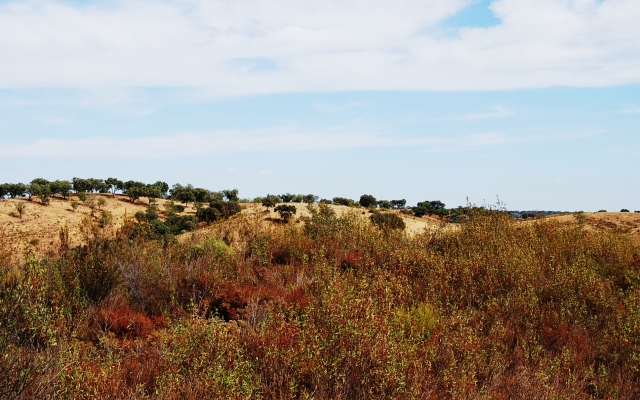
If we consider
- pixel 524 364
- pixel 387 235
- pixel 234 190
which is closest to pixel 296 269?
pixel 387 235

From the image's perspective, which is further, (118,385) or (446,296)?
(446,296)

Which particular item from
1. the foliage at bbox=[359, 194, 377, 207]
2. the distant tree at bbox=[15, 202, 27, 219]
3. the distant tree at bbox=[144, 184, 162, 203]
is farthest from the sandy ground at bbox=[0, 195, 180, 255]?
the foliage at bbox=[359, 194, 377, 207]

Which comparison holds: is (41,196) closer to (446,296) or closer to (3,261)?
(3,261)

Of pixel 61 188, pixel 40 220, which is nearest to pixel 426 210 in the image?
pixel 40 220

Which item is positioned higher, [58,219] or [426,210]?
[426,210]

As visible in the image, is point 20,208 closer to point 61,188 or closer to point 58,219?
point 58,219

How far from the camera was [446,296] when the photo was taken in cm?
995

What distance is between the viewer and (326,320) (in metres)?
6.59

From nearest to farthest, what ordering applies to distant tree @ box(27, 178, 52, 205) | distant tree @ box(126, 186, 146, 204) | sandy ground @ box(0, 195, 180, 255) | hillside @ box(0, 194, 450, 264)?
hillside @ box(0, 194, 450, 264)
sandy ground @ box(0, 195, 180, 255)
distant tree @ box(27, 178, 52, 205)
distant tree @ box(126, 186, 146, 204)

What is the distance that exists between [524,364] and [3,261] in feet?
36.6

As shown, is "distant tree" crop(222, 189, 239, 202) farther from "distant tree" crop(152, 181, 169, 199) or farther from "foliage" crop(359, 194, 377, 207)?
"foliage" crop(359, 194, 377, 207)

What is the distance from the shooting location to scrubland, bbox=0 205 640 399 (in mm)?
5570

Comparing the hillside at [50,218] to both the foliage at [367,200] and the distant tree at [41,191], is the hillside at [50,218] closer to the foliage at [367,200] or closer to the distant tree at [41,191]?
the distant tree at [41,191]

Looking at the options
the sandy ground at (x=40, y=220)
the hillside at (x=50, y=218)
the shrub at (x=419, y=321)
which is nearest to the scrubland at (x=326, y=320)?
the shrub at (x=419, y=321)
